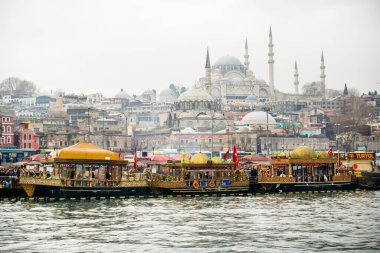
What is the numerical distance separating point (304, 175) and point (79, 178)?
13.2 m

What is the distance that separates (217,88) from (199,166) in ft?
439

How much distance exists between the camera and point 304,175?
1809 inches

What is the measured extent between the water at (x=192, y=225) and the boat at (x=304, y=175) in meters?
4.62

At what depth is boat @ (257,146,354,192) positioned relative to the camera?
44938 millimetres

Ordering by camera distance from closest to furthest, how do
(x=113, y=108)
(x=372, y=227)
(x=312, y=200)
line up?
(x=372, y=227) → (x=312, y=200) → (x=113, y=108)

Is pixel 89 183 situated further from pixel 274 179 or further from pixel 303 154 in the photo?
pixel 303 154

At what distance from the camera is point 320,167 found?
46.3m

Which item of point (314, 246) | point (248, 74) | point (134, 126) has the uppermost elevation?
point (248, 74)

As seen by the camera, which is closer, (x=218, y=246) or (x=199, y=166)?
(x=218, y=246)

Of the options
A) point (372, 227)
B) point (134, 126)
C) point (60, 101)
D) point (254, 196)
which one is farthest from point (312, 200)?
point (60, 101)

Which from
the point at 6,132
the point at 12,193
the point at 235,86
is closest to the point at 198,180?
the point at 12,193

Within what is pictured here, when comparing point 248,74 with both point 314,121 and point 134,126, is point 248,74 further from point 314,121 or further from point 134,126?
point 134,126

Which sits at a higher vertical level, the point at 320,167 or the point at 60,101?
the point at 60,101

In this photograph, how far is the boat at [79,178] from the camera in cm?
3812
